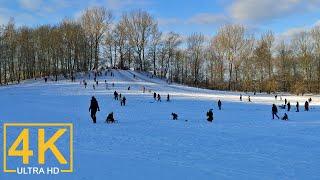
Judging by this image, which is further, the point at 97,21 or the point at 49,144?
the point at 97,21

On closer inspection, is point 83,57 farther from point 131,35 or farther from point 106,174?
point 106,174

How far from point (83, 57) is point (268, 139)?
90692 mm

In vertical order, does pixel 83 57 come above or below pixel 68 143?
above

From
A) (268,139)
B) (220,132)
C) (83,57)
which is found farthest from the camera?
(83,57)

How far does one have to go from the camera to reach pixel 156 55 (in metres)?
111

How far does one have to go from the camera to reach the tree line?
93125 millimetres

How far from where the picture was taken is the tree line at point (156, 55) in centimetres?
9312

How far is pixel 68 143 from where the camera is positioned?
16.0 metres

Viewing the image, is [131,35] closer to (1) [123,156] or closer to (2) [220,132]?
(2) [220,132]

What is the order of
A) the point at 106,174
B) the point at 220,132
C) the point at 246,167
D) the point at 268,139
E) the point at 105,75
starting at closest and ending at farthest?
1. the point at 106,174
2. the point at 246,167
3. the point at 268,139
4. the point at 220,132
5. the point at 105,75

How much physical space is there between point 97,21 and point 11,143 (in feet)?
307

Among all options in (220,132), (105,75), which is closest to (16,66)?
(105,75)

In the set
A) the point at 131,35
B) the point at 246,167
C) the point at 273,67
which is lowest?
the point at 246,167

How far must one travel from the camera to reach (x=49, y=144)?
15.7 meters
